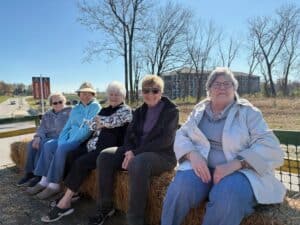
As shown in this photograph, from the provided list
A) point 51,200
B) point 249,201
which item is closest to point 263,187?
point 249,201

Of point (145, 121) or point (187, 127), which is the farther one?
point (145, 121)

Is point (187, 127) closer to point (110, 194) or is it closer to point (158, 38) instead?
point (110, 194)

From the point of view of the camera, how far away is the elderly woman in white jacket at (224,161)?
1.97 meters

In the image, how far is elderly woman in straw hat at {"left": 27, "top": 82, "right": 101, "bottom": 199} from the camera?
11.2ft

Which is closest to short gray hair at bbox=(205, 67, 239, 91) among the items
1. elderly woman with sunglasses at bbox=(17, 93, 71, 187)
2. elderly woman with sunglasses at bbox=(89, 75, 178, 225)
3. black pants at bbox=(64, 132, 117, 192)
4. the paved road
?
elderly woman with sunglasses at bbox=(89, 75, 178, 225)

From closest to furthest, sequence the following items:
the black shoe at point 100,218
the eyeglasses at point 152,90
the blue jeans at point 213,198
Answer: the blue jeans at point 213,198
the black shoe at point 100,218
the eyeglasses at point 152,90

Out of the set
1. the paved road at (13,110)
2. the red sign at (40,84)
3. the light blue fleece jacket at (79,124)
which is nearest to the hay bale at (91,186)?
the light blue fleece jacket at (79,124)

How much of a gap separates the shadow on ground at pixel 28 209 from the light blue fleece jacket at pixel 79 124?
2.19ft

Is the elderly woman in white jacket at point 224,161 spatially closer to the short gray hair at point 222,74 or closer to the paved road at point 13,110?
the short gray hair at point 222,74

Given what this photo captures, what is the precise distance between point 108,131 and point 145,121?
500mm

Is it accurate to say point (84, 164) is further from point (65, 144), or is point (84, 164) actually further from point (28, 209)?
point (28, 209)

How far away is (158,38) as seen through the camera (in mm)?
26766

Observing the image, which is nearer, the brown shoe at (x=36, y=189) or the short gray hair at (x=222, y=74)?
the short gray hair at (x=222, y=74)

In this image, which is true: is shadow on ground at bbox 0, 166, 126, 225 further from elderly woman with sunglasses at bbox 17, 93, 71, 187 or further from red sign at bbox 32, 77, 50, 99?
red sign at bbox 32, 77, 50, 99
